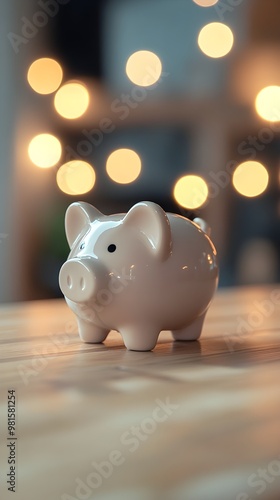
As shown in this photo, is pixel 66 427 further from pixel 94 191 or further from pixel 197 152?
pixel 197 152

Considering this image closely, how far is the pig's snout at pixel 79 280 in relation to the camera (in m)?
0.81

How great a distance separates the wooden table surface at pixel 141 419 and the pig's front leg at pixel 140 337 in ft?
0.06

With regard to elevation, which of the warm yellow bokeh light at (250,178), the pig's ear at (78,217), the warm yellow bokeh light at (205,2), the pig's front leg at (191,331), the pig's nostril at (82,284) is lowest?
the pig's front leg at (191,331)

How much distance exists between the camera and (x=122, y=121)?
2.31 m

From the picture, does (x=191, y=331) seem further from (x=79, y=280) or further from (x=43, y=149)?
(x=43, y=149)

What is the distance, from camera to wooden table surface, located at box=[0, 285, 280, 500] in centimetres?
41

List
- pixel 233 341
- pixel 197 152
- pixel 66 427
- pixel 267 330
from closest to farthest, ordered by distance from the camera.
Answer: pixel 66 427 → pixel 233 341 → pixel 267 330 → pixel 197 152

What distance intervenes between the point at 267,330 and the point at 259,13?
1769 millimetres

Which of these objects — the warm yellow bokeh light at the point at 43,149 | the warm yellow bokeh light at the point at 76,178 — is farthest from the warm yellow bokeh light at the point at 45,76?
the warm yellow bokeh light at the point at 76,178

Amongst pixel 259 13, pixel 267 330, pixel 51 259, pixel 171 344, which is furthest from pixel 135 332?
pixel 259 13

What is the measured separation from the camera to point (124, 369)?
0.73 meters

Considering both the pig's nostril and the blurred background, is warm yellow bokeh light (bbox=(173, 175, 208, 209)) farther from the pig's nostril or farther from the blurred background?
the pig's nostril

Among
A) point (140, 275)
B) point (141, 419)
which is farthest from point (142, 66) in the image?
point (141, 419)

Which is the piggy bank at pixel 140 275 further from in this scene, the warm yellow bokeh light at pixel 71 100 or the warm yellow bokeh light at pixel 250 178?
the warm yellow bokeh light at pixel 250 178
